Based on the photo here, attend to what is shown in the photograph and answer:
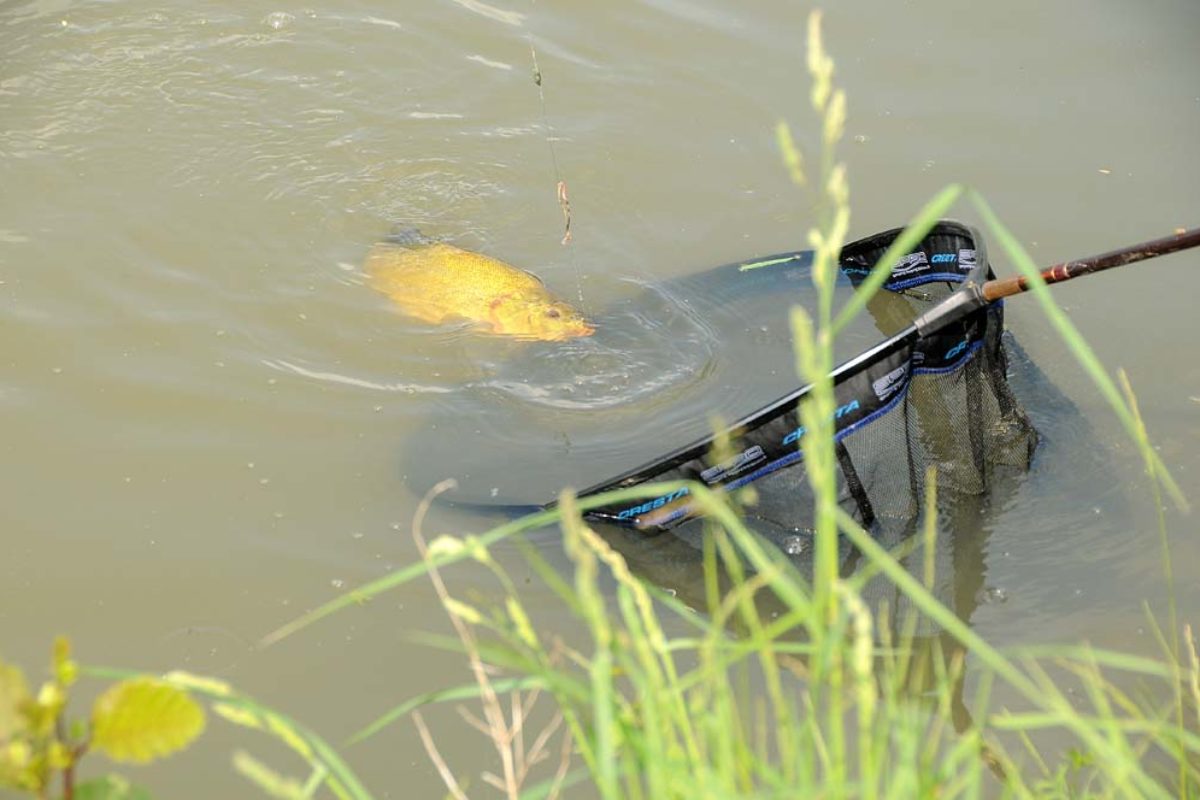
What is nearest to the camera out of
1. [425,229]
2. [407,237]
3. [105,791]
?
[105,791]

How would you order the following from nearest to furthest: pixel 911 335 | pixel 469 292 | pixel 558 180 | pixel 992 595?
pixel 911 335 < pixel 992 595 < pixel 469 292 < pixel 558 180

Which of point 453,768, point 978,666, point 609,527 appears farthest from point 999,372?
point 453,768

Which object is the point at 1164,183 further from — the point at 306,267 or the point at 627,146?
the point at 306,267

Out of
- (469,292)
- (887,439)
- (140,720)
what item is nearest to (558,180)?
(469,292)

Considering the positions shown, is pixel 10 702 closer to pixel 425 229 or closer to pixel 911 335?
pixel 911 335

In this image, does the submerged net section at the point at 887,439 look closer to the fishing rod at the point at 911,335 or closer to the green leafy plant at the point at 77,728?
the fishing rod at the point at 911,335

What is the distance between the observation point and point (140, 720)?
1468 mm

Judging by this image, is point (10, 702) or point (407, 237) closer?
point (10, 702)

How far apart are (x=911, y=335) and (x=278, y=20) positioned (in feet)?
13.1

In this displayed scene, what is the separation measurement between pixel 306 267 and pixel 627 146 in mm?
1548

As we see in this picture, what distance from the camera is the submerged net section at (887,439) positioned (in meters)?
3.20

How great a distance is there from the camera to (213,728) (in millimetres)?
3018

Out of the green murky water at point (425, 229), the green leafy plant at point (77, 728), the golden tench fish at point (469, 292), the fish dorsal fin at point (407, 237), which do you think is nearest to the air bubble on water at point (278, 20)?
the green murky water at point (425, 229)

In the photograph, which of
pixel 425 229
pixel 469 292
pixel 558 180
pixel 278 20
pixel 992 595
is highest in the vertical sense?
pixel 278 20
